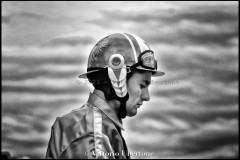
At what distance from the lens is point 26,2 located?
614cm

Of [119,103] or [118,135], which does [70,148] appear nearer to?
[118,135]

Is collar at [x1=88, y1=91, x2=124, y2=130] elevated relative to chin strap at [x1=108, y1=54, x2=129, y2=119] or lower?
lower

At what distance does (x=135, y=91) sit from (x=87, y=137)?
0.54 m

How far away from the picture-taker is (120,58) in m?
3.23

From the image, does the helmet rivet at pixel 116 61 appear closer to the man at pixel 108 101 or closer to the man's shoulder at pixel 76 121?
the man at pixel 108 101

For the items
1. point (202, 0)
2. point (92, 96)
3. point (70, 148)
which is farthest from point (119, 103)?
point (202, 0)

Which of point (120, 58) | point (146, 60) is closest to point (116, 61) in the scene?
point (120, 58)

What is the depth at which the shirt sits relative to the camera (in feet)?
9.43

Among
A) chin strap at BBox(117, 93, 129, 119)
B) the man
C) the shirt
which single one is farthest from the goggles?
the shirt

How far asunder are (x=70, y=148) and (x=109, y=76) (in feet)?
1.86

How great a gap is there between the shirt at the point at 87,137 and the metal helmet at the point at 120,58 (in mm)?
244

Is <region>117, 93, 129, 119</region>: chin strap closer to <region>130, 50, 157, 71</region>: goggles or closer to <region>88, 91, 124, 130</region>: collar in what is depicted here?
<region>88, 91, 124, 130</region>: collar

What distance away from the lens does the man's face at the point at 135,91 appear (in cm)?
329

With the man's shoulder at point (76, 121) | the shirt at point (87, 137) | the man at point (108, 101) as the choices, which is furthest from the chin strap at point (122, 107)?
the man's shoulder at point (76, 121)
